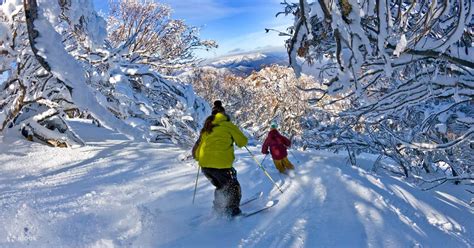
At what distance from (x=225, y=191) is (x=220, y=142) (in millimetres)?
724

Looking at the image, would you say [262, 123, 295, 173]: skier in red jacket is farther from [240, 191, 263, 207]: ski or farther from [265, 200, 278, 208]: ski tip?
[265, 200, 278, 208]: ski tip

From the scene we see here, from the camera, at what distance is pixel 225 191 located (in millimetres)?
6348

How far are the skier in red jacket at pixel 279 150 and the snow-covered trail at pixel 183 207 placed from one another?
276 mm

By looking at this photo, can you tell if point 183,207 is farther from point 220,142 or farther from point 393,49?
point 393,49

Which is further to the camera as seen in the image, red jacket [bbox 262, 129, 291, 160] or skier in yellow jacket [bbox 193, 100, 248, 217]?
red jacket [bbox 262, 129, 291, 160]

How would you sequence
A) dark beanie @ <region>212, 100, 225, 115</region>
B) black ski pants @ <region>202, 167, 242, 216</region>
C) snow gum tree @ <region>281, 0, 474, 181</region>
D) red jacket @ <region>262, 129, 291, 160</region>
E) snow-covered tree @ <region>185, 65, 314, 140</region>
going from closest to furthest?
snow gum tree @ <region>281, 0, 474, 181</region> < black ski pants @ <region>202, 167, 242, 216</region> < dark beanie @ <region>212, 100, 225, 115</region> < red jacket @ <region>262, 129, 291, 160</region> < snow-covered tree @ <region>185, 65, 314, 140</region>

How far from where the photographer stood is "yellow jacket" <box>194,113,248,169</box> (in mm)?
6406

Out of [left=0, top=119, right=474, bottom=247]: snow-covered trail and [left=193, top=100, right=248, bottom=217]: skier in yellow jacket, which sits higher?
[left=193, top=100, right=248, bottom=217]: skier in yellow jacket

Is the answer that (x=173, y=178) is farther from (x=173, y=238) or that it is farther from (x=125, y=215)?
(x=173, y=238)

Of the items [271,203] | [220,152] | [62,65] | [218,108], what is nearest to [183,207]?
[220,152]

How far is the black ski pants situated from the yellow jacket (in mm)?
104

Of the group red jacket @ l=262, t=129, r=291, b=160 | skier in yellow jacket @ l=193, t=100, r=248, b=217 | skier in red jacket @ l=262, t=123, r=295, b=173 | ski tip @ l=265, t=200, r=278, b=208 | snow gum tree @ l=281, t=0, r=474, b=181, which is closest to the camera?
snow gum tree @ l=281, t=0, r=474, b=181

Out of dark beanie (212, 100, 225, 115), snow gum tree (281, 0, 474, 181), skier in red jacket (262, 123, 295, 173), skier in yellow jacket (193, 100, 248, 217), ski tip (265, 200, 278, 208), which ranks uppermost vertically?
snow gum tree (281, 0, 474, 181)

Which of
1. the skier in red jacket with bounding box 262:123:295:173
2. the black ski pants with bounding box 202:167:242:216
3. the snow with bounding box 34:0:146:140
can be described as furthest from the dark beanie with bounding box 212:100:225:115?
the snow with bounding box 34:0:146:140
